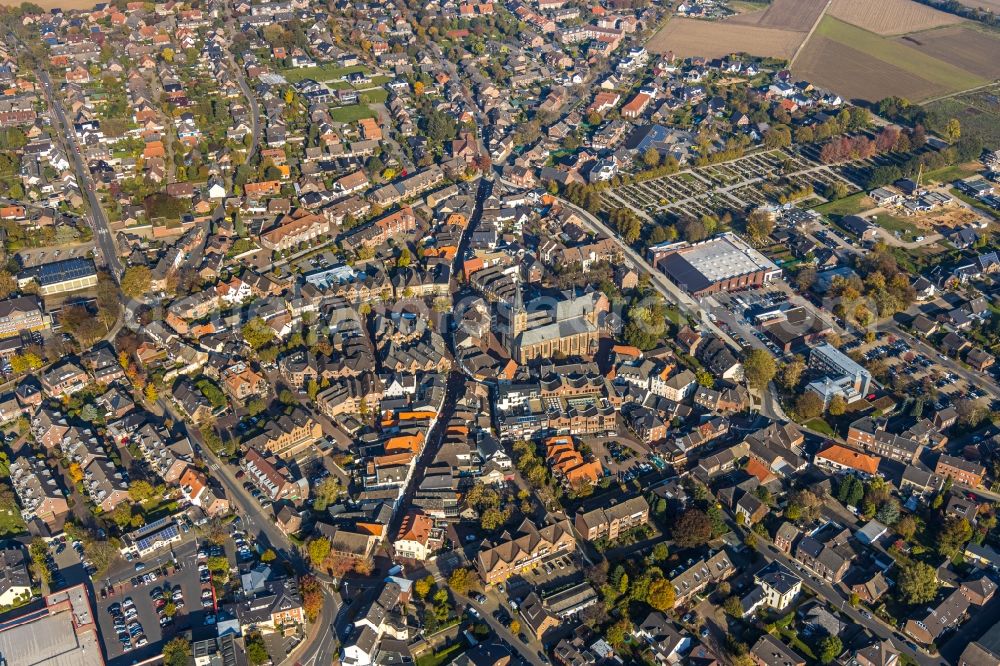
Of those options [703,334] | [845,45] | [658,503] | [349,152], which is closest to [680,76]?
[845,45]

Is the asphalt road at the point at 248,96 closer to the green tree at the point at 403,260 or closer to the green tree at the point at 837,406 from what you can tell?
the green tree at the point at 403,260

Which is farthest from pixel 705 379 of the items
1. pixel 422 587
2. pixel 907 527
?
pixel 422 587

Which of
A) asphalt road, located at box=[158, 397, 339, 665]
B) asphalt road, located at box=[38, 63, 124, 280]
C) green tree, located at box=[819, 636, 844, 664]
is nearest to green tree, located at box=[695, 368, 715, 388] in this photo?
green tree, located at box=[819, 636, 844, 664]

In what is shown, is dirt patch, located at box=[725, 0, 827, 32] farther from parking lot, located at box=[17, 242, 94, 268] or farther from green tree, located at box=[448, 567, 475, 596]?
green tree, located at box=[448, 567, 475, 596]

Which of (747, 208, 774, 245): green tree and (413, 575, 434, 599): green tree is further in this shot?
(747, 208, 774, 245): green tree

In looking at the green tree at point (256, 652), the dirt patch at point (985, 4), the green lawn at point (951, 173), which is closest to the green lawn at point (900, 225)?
the green lawn at point (951, 173)

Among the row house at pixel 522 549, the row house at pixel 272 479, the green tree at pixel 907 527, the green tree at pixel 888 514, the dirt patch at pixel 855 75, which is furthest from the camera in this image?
the dirt patch at pixel 855 75
